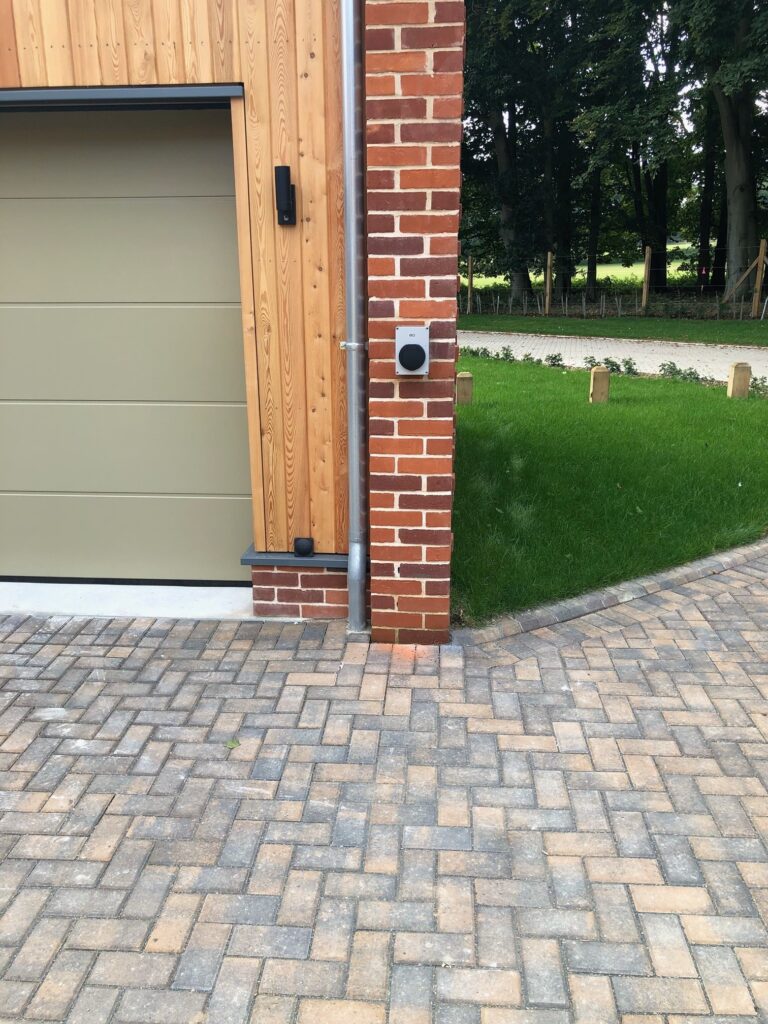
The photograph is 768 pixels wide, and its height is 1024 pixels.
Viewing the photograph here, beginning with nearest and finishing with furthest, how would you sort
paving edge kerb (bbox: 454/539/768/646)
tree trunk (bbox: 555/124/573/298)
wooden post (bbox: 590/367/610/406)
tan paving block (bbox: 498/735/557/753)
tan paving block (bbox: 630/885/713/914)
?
tan paving block (bbox: 630/885/713/914) → tan paving block (bbox: 498/735/557/753) → paving edge kerb (bbox: 454/539/768/646) → wooden post (bbox: 590/367/610/406) → tree trunk (bbox: 555/124/573/298)

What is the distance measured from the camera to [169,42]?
3.85m

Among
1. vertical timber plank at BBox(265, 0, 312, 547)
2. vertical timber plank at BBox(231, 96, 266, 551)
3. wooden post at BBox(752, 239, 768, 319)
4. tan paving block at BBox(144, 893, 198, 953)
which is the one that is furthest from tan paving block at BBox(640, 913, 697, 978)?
wooden post at BBox(752, 239, 768, 319)

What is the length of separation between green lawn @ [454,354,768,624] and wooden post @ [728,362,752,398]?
15 cm

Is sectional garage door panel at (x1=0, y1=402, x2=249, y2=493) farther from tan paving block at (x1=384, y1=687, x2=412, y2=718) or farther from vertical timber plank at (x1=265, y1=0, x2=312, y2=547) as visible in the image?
tan paving block at (x1=384, y1=687, x2=412, y2=718)

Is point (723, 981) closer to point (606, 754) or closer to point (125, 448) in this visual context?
point (606, 754)

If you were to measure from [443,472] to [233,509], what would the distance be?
54.8 inches

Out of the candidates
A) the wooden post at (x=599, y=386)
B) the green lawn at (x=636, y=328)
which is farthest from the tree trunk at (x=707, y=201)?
the wooden post at (x=599, y=386)

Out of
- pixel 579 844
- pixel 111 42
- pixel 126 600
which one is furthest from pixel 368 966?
pixel 111 42

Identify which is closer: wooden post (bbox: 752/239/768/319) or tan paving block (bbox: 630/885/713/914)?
tan paving block (bbox: 630/885/713/914)

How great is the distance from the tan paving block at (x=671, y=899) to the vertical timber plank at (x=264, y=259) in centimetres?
254

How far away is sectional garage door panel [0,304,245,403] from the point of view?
457 cm

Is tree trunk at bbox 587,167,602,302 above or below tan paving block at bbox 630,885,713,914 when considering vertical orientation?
above

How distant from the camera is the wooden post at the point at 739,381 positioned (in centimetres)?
1063

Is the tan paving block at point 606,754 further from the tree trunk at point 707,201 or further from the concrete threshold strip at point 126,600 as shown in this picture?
the tree trunk at point 707,201
